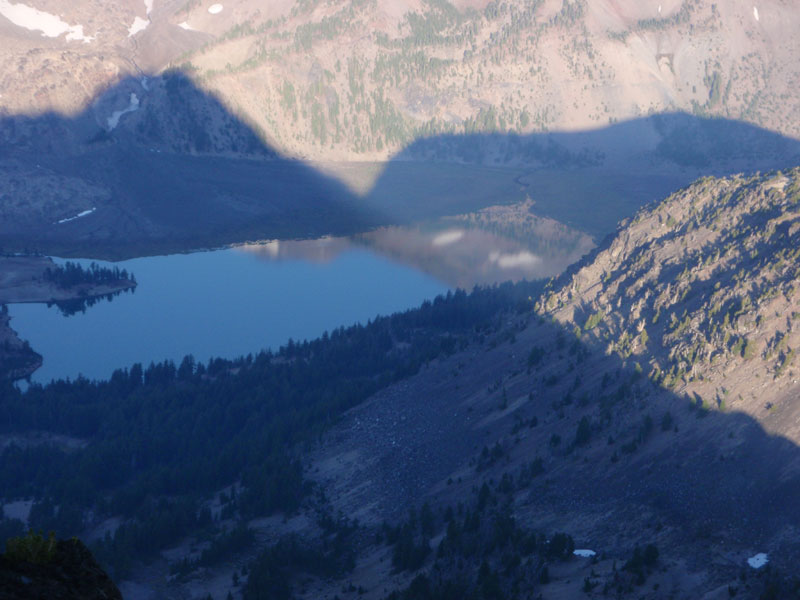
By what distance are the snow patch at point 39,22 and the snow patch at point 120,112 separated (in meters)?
19.5

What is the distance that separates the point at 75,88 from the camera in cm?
12475

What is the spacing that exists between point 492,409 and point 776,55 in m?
130

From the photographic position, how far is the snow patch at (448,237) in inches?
3912

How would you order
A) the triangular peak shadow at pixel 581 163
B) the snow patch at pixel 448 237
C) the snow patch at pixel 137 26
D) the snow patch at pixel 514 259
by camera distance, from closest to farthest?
1. the snow patch at pixel 514 259
2. the snow patch at pixel 448 237
3. the triangular peak shadow at pixel 581 163
4. the snow patch at pixel 137 26

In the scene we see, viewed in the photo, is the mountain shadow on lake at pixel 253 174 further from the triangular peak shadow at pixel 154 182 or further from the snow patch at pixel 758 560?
the snow patch at pixel 758 560

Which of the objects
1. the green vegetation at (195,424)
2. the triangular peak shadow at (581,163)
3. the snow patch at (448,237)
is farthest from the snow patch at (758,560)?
the triangular peak shadow at (581,163)

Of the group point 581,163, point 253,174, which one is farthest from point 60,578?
point 581,163

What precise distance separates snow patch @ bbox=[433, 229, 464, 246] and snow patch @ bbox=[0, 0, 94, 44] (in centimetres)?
7439

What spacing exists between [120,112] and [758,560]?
122 metres

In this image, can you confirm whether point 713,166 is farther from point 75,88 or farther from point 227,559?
point 227,559

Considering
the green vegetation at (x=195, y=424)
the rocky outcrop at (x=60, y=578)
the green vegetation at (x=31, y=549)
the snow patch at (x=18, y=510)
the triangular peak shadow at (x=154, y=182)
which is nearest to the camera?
the rocky outcrop at (x=60, y=578)

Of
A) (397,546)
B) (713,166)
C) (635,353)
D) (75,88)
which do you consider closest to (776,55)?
(713,166)

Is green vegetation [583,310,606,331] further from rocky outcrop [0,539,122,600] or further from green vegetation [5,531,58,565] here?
green vegetation [5,531,58,565]

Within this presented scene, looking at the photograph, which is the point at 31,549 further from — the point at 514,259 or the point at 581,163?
the point at 581,163
